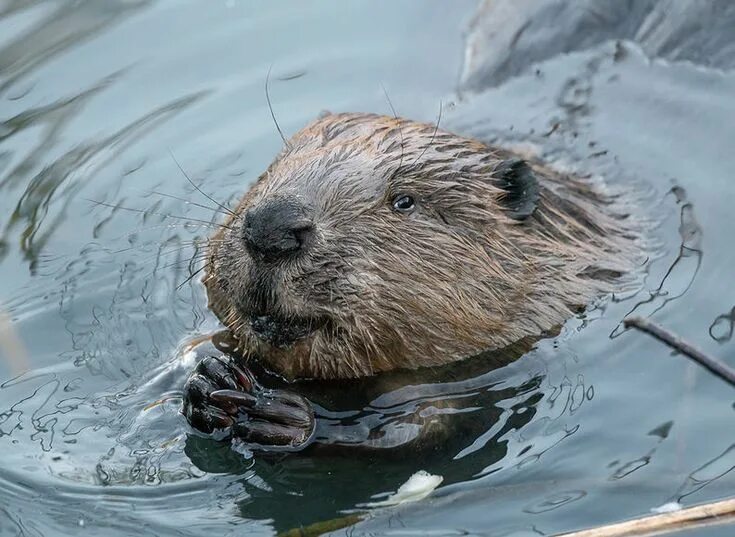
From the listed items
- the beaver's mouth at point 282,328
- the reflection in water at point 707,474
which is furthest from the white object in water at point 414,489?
the reflection in water at point 707,474

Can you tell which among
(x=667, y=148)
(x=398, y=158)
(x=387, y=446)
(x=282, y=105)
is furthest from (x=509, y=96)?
(x=387, y=446)

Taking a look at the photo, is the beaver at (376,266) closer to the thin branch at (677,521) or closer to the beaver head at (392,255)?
the beaver head at (392,255)

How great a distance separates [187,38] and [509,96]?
6.16 feet

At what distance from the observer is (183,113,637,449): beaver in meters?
4.23

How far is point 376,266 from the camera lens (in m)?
4.40

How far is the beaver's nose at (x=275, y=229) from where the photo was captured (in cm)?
405

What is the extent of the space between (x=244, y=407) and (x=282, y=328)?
0.27 metres

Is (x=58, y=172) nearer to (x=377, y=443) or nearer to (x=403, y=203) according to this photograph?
(x=403, y=203)

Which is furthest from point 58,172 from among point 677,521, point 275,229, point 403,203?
point 677,521

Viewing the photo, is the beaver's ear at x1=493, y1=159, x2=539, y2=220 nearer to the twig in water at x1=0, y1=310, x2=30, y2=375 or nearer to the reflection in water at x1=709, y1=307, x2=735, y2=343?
the reflection in water at x1=709, y1=307, x2=735, y2=343

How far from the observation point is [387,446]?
4332mm

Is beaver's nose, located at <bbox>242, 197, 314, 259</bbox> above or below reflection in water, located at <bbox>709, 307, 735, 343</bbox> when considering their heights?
above

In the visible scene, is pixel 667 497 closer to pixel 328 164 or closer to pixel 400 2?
pixel 328 164

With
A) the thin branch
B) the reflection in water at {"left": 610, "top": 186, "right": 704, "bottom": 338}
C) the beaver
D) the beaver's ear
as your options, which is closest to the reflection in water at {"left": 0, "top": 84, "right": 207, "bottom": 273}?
the beaver
